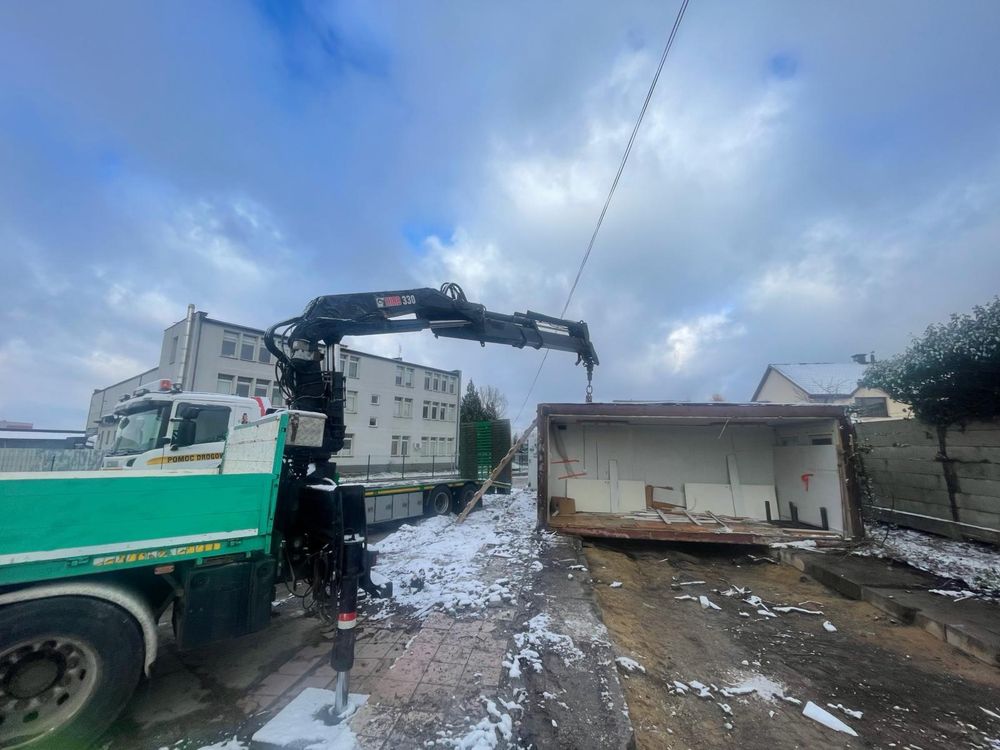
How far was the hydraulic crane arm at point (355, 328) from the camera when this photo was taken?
17.0 feet

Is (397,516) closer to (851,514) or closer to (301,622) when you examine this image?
(301,622)

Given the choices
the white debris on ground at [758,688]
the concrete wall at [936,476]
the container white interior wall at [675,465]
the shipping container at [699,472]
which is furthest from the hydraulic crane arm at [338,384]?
the concrete wall at [936,476]

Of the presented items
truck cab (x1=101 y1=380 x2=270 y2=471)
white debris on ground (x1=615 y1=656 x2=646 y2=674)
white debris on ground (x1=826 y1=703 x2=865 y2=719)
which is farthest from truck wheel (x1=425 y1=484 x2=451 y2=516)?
white debris on ground (x1=826 y1=703 x2=865 y2=719)

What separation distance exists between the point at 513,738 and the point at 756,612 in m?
4.28

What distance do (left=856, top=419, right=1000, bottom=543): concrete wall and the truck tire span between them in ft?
34.5

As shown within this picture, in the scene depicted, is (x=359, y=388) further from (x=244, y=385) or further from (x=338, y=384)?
(x=338, y=384)

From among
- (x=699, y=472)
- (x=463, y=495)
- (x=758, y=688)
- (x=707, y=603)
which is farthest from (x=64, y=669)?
(x=699, y=472)

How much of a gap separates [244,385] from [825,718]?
2511cm

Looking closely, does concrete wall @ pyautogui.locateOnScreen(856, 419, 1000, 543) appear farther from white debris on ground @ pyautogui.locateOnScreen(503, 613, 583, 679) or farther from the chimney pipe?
the chimney pipe

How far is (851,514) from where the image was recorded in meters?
7.66

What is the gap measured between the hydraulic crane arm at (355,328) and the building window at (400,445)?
23790 millimetres

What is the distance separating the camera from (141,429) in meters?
5.65

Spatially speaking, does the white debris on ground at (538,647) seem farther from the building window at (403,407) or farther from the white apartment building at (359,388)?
the building window at (403,407)

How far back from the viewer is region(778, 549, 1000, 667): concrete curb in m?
4.24
